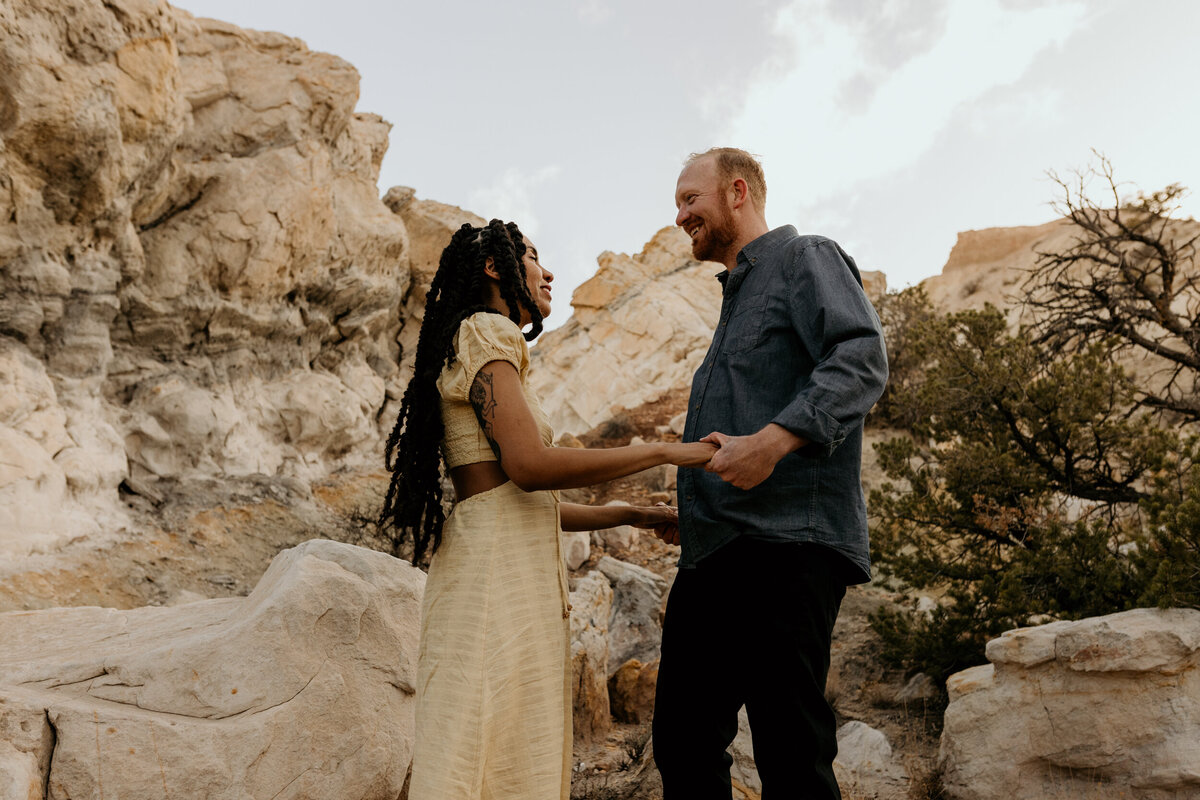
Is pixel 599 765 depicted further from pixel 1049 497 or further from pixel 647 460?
pixel 1049 497

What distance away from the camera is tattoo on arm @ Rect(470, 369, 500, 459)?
2.09m

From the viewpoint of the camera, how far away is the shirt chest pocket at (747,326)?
242cm

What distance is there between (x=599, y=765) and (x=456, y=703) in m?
2.71

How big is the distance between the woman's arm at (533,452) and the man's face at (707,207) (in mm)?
871

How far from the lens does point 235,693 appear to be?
258 centimetres

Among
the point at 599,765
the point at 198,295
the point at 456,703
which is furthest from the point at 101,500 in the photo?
the point at 456,703

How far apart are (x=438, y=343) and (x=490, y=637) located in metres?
0.83

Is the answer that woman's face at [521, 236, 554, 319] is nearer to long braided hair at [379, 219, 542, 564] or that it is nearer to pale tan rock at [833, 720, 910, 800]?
long braided hair at [379, 219, 542, 564]

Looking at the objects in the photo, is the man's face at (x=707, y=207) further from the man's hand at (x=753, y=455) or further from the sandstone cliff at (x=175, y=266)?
the sandstone cliff at (x=175, y=266)

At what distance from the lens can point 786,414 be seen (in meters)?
2.06

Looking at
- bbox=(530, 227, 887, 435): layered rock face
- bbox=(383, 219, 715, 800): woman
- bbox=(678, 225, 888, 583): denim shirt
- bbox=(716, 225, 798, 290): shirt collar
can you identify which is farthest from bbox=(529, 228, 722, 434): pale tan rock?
bbox=(383, 219, 715, 800): woman

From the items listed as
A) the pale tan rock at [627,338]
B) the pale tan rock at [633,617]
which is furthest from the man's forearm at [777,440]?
the pale tan rock at [627,338]

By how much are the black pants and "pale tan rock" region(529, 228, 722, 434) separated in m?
15.4

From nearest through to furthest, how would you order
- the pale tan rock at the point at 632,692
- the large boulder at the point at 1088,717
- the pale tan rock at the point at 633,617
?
the large boulder at the point at 1088,717, the pale tan rock at the point at 632,692, the pale tan rock at the point at 633,617
